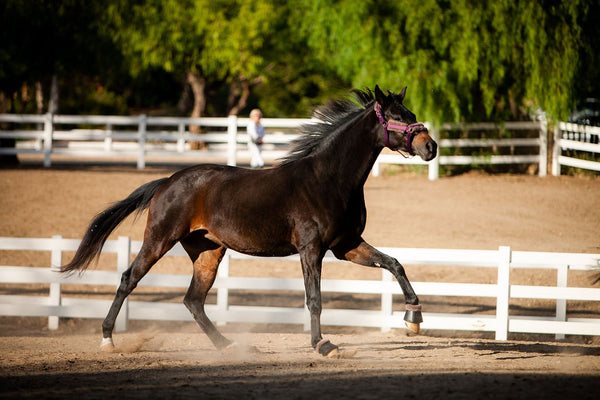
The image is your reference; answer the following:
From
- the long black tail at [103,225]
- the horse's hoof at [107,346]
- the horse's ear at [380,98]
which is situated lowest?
the horse's hoof at [107,346]

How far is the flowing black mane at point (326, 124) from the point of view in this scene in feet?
23.0

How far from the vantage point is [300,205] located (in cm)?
672

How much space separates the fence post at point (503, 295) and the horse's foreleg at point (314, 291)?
2.96m

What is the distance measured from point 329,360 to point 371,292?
97.5 inches

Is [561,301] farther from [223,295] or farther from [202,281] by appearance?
[202,281]

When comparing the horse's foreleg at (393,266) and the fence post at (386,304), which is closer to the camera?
the horse's foreleg at (393,266)

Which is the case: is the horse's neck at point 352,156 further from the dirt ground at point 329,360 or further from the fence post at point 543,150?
the fence post at point 543,150

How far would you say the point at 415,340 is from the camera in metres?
8.23

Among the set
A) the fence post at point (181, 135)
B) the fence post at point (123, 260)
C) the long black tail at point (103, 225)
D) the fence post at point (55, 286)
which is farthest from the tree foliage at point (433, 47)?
the long black tail at point (103, 225)

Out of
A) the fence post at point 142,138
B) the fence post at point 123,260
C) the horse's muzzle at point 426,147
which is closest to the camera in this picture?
the horse's muzzle at point 426,147

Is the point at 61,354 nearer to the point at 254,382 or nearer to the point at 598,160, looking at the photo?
the point at 254,382

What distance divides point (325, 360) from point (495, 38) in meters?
15.1

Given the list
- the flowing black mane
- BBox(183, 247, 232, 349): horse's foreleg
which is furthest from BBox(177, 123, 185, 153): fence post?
the flowing black mane

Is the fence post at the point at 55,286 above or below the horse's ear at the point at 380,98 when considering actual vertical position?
below
